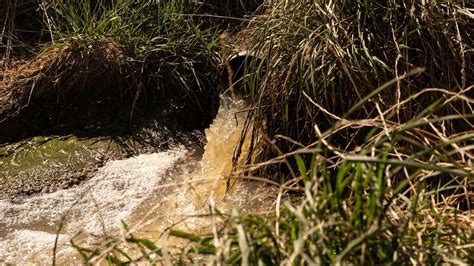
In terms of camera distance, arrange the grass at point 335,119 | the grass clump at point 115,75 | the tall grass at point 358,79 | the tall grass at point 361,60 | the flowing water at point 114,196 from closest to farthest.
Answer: the grass at point 335,119 < the tall grass at point 358,79 < the tall grass at point 361,60 < the flowing water at point 114,196 < the grass clump at point 115,75

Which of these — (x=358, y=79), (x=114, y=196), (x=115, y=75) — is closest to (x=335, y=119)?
(x=358, y=79)

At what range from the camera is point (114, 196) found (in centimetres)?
371

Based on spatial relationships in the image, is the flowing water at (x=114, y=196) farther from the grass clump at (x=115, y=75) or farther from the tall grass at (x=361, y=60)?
the tall grass at (x=361, y=60)

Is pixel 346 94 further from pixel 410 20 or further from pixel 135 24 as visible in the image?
pixel 135 24

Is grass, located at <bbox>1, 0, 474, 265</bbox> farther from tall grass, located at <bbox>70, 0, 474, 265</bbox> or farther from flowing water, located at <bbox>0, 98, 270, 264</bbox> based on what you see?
flowing water, located at <bbox>0, 98, 270, 264</bbox>

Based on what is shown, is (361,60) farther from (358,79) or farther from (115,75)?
(115,75)

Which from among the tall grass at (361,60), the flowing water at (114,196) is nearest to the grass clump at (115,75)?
the flowing water at (114,196)

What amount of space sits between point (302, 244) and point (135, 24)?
119 inches

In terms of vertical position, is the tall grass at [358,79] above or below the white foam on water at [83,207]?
above

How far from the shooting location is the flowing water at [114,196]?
10.8 ft

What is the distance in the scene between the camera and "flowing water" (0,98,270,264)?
3.29 metres

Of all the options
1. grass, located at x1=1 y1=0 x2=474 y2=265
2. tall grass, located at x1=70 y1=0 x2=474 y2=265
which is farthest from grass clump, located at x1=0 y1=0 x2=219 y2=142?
tall grass, located at x1=70 y1=0 x2=474 y2=265

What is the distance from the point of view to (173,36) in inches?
171

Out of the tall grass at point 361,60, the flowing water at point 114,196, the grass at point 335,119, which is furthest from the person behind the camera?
the flowing water at point 114,196
